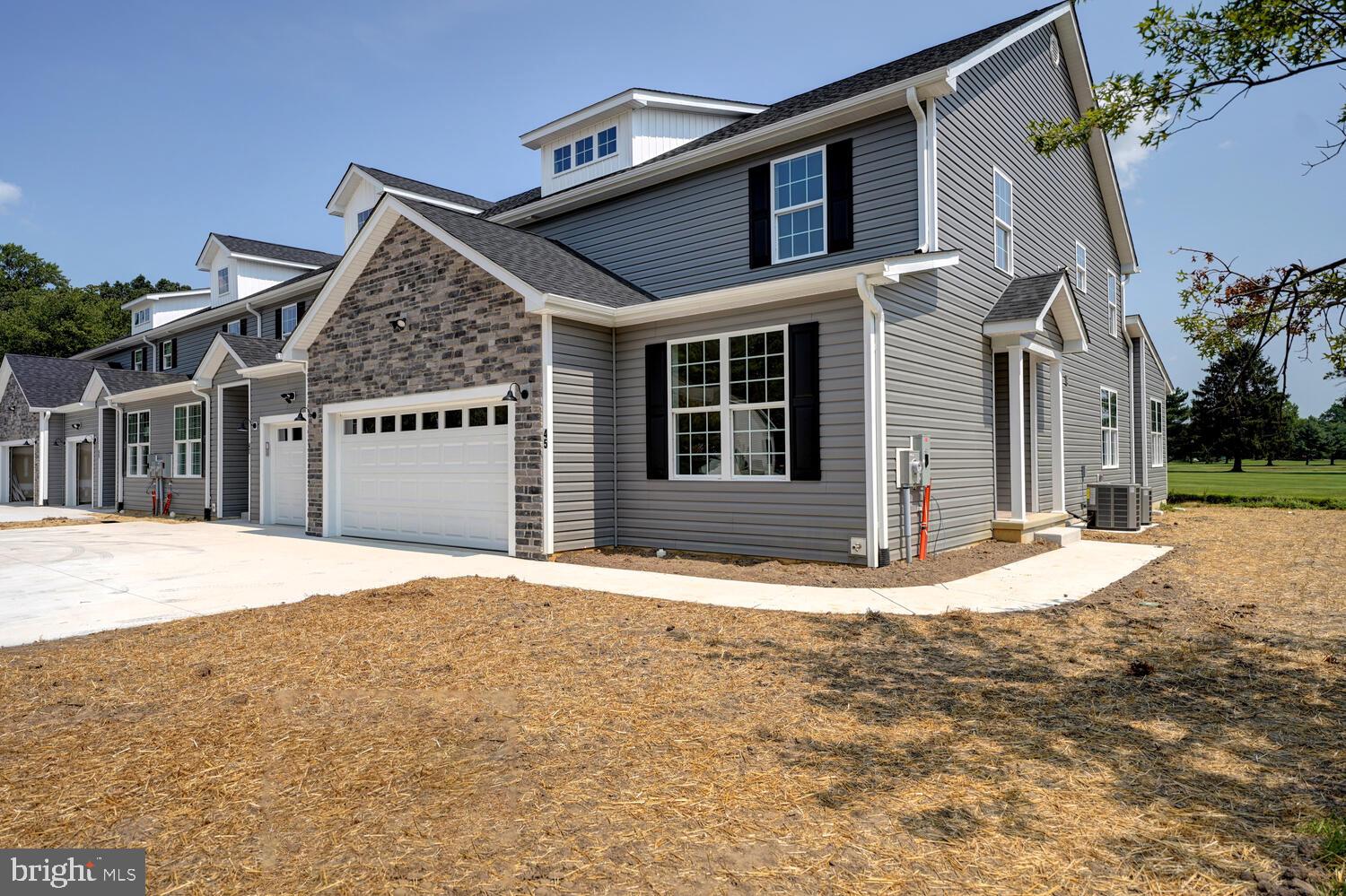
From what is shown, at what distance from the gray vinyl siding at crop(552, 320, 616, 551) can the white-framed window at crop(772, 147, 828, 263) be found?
10.1ft

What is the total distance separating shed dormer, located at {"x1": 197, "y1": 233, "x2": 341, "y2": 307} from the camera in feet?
80.7

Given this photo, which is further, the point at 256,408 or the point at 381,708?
the point at 256,408

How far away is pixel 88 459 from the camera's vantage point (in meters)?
25.0

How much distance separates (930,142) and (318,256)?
24.2 meters

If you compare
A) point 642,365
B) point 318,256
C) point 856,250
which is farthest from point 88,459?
point 856,250

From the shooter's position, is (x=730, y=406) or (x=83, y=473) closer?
(x=730, y=406)

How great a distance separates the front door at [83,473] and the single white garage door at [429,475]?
58.4 feet

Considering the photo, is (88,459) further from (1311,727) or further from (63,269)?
(63,269)

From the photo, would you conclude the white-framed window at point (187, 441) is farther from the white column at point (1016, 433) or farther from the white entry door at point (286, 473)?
the white column at point (1016, 433)

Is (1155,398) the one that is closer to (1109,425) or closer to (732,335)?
(1109,425)

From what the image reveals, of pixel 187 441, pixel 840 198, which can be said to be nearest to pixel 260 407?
pixel 187 441

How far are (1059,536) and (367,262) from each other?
12491mm

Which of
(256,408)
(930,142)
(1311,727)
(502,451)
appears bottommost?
(1311,727)

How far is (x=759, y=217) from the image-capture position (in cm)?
1128
